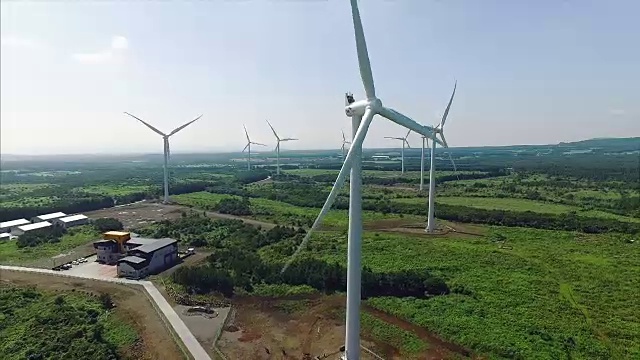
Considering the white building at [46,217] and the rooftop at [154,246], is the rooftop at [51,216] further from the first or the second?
the rooftop at [154,246]

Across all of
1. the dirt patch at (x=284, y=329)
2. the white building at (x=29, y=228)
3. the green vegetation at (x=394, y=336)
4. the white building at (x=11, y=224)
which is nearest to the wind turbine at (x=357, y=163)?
the dirt patch at (x=284, y=329)

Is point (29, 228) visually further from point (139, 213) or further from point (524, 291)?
point (524, 291)

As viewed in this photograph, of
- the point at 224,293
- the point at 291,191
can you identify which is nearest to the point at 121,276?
the point at 224,293

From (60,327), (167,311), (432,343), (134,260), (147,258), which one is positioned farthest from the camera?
(147,258)

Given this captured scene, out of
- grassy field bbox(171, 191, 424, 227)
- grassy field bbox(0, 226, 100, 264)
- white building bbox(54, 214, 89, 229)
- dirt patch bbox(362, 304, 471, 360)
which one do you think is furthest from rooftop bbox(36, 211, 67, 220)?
dirt patch bbox(362, 304, 471, 360)

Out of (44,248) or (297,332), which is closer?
(297,332)

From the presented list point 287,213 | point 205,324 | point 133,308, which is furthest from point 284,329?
point 287,213

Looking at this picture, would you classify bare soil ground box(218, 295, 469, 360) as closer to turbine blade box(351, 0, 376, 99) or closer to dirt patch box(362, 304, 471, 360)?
dirt patch box(362, 304, 471, 360)
